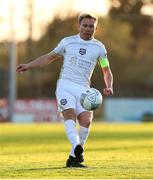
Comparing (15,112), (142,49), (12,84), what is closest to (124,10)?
(142,49)

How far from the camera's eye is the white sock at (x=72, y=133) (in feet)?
44.8

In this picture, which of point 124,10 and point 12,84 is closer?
point 12,84

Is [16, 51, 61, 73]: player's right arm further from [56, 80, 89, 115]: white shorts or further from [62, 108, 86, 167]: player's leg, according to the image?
[62, 108, 86, 167]: player's leg

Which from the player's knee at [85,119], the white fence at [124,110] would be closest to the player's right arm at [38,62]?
the player's knee at [85,119]

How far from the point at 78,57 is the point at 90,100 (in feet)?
2.65

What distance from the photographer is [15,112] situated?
5609 cm

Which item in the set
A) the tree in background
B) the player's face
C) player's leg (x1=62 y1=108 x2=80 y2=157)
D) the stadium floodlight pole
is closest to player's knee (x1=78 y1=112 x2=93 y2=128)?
player's leg (x1=62 y1=108 x2=80 y2=157)

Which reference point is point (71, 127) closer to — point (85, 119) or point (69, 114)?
point (69, 114)

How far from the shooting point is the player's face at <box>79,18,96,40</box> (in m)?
13.9

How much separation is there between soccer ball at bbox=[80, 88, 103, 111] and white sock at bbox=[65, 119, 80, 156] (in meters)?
0.34

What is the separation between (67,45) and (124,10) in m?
77.3

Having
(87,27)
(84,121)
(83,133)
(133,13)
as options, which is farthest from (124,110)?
(87,27)

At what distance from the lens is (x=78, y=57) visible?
1414 centimetres

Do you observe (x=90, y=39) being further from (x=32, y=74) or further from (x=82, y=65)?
(x=32, y=74)
